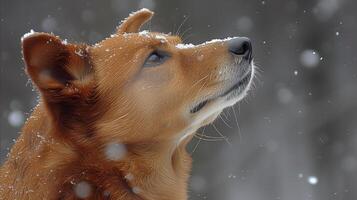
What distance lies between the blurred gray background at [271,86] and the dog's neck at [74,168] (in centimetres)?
934

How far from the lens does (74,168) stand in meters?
4.38

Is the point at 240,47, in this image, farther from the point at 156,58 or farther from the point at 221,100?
the point at 156,58

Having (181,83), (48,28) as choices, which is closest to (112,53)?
(181,83)

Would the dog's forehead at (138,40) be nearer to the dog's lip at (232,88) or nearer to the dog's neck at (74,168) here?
the dog's lip at (232,88)

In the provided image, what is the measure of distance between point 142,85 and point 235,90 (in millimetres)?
645

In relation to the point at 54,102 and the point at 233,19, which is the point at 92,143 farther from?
the point at 233,19

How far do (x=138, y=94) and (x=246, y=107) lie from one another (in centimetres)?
1037

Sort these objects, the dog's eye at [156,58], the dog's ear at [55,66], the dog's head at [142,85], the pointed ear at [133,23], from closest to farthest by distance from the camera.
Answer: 1. the dog's ear at [55,66]
2. the dog's head at [142,85]
3. the dog's eye at [156,58]
4. the pointed ear at [133,23]

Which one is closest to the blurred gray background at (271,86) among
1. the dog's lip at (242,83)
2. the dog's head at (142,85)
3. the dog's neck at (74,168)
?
the dog's lip at (242,83)

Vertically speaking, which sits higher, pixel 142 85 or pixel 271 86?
pixel 271 86

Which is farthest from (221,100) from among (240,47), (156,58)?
(156,58)

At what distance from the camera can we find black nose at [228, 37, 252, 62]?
16.3 ft

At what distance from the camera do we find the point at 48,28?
14.7 metres

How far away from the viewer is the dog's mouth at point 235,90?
4828 millimetres
